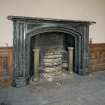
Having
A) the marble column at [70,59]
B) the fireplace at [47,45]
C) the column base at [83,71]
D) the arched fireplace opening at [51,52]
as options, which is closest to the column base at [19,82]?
the fireplace at [47,45]

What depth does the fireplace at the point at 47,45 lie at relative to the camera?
316cm

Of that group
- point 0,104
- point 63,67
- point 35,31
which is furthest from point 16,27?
point 63,67

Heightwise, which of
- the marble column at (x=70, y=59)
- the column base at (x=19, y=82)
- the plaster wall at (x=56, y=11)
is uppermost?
the plaster wall at (x=56, y=11)

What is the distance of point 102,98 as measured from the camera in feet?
8.64

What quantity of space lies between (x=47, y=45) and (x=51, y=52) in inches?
8.1

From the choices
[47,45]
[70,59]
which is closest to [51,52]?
[47,45]

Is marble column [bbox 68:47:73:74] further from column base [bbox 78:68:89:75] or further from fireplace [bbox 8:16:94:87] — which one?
column base [bbox 78:68:89:75]

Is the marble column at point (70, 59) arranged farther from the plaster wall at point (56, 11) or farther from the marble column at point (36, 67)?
the marble column at point (36, 67)

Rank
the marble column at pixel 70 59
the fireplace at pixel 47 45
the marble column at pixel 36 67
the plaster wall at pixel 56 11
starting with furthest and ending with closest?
the marble column at pixel 70 59, the marble column at pixel 36 67, the fireplace at pixel 47 45, the plaster wall at pixel 56 11

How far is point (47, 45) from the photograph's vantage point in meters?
3.94

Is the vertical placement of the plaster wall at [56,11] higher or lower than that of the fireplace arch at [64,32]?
higher

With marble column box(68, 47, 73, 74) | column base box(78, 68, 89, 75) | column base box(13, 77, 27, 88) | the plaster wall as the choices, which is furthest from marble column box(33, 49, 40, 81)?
column base box(78, 68, 89, 75)

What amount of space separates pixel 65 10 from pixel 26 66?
1558 millimetres

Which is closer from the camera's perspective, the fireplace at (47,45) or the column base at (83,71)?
the fireplace at (47,45)
